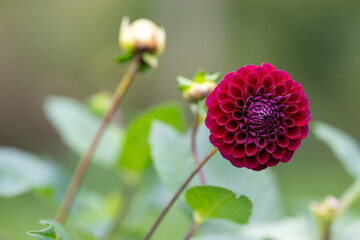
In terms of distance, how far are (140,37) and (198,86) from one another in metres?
0.12

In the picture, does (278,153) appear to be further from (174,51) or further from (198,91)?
(174,51)

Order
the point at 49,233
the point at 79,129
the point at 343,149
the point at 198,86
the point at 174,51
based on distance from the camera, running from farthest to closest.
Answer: the point at 174,51 < the point at 79,129 < the point at 343,149 < the point at 198,86 < the point at 49,233

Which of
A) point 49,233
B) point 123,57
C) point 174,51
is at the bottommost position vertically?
point 49,233

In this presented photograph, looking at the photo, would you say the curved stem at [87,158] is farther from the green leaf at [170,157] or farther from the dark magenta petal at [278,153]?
the dark magenta petal at [278,153]

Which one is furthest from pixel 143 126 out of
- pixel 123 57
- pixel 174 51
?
pixel 174 51

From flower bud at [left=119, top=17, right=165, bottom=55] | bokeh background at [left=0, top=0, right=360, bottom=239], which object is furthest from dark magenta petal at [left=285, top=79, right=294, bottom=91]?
bokeh background at [left=0, top=0, right=360, bottom=239]

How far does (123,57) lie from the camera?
514 mm

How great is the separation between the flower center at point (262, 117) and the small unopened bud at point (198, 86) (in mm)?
82

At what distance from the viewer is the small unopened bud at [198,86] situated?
411 mm

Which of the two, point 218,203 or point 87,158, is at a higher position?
point 87,158

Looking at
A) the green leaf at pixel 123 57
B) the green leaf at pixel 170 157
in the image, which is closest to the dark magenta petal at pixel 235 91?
the green leaf at pixel 170 157

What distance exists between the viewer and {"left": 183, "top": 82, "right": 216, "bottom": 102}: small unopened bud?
41 cm

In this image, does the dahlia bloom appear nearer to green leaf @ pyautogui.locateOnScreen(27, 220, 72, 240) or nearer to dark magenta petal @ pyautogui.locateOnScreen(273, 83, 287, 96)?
dark magenta petal @ pyautogui.locateOnScreen(273, 83, 287, 96)

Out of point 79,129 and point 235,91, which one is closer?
point 235,91
